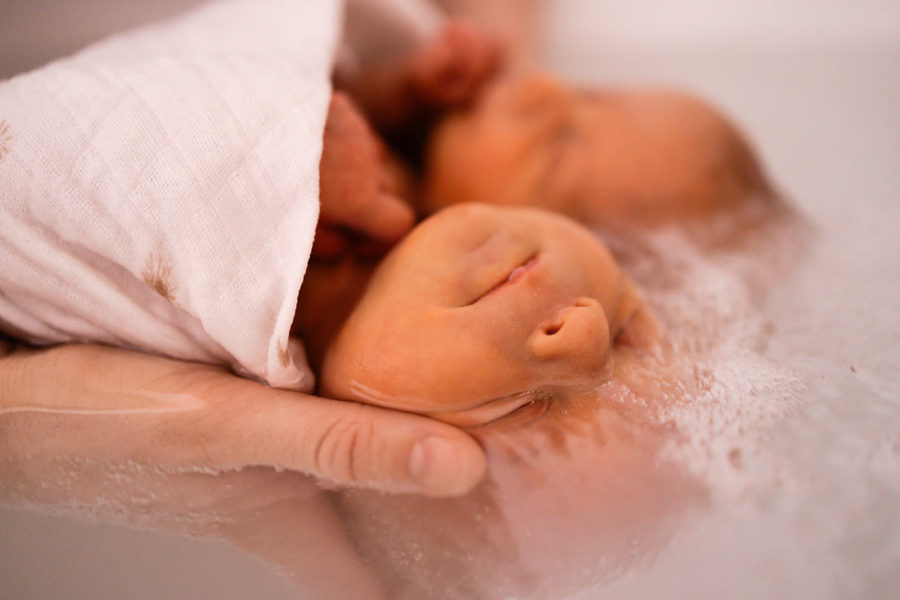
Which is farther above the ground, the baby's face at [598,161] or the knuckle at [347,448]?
the baby's face at [598,161]

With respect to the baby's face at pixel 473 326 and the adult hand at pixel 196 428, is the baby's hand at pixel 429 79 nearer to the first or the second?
the baby's face at pixel 473 326

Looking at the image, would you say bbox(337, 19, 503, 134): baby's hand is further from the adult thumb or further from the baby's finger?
the adult thumb

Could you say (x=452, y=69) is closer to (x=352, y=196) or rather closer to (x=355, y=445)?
(x=352, y=196)

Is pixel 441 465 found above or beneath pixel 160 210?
beneath

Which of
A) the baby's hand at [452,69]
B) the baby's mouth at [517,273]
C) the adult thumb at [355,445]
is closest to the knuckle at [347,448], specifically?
the adult thumb at [355,445]

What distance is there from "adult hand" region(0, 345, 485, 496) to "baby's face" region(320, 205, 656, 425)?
25 millimetres

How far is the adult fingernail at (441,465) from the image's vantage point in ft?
1.28

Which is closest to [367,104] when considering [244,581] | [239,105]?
[239,105]

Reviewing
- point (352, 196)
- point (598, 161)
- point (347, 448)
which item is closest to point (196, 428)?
point (347, 448)

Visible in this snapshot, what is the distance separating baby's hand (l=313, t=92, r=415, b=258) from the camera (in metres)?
0.51

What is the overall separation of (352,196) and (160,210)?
151 millimetres

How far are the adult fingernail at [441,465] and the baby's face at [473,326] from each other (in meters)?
0.03

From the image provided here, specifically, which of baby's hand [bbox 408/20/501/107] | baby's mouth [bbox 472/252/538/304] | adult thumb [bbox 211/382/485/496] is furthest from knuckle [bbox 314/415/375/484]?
baby's hand [bbox 408/20/501/107]

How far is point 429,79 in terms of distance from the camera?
0.80 m
